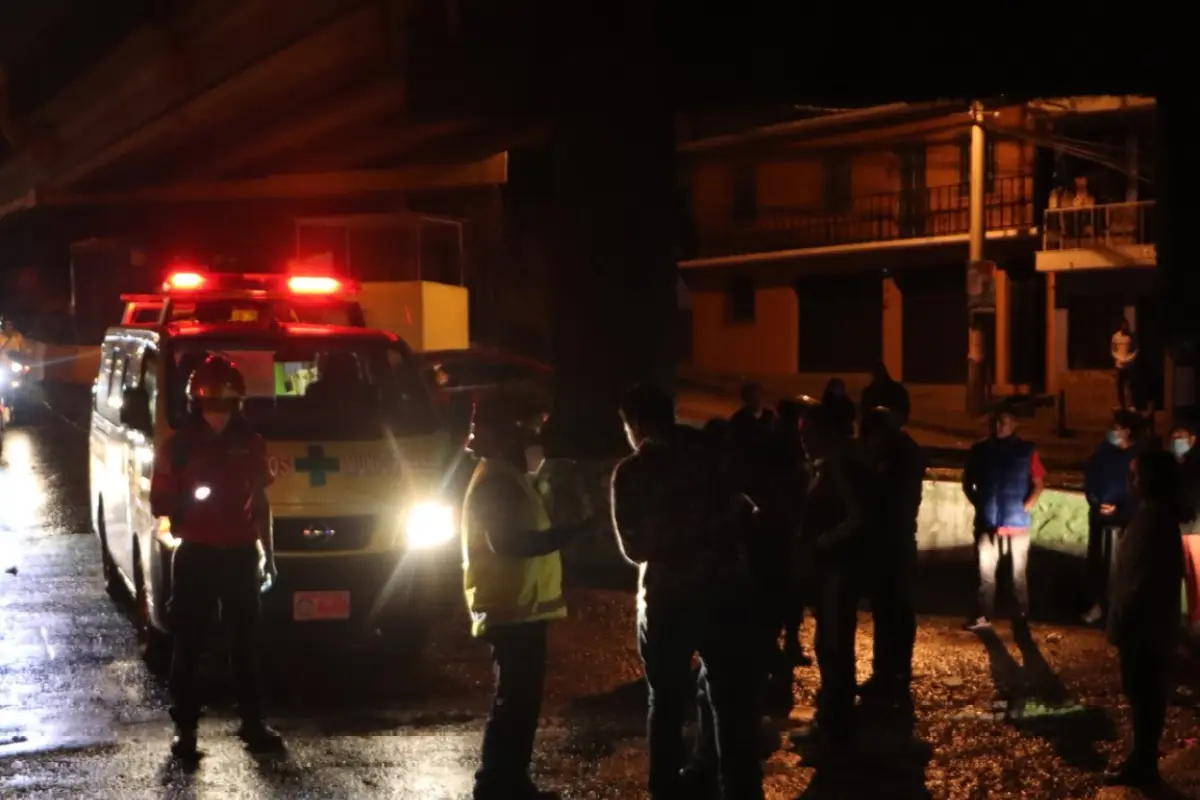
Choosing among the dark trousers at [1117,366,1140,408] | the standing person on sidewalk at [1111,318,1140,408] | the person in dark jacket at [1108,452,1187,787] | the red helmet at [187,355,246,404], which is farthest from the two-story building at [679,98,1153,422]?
the red helmet at [187,355,246,404]

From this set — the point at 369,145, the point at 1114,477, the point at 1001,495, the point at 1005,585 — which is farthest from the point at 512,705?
the point at 369,145

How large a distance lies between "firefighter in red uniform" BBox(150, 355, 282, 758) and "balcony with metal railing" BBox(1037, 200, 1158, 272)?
87.9 feet

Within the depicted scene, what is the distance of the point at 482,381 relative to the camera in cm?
2067

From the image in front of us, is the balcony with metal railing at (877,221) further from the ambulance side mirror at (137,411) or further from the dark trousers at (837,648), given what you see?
the ambulance side mirror at (137,411)

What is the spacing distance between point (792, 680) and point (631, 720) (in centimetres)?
96

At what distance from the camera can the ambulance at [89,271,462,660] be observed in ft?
27.5

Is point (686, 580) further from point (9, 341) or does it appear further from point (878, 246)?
point (878, 246)

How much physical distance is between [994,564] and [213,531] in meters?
5.44

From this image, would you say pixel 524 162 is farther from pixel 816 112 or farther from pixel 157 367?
pixel 816 112

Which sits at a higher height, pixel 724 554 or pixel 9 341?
pixel 9 341

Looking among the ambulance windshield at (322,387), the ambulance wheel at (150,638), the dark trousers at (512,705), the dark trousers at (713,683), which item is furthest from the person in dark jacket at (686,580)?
the ambulance wheel at (150,638)

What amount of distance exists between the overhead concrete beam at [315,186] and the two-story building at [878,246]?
1250 centimetres

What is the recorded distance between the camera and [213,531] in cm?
687

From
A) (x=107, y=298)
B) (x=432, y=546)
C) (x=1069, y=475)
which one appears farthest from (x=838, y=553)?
(x=107, y=298)
